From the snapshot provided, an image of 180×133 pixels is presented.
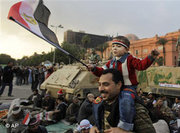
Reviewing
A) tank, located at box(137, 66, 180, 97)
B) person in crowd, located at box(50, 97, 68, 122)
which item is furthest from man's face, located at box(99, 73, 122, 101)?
tank, located at box(137, 66, 180, 97)

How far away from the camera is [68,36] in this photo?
68312mm

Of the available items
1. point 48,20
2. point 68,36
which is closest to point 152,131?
point 48,20

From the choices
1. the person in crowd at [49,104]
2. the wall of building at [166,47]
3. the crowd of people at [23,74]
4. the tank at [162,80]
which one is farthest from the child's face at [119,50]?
the wall of building at [166,47]

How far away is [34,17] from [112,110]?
1.41 metres

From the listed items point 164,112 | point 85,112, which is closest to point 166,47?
point 164,112

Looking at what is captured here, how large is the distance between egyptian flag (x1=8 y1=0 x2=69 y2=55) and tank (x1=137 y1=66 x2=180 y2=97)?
24.7ft

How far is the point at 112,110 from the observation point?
1736 mm

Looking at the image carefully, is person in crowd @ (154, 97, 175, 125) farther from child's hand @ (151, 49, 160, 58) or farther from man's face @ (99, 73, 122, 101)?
man's face @ (99, 73, 122, 101)

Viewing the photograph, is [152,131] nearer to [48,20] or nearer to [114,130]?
[114,130]

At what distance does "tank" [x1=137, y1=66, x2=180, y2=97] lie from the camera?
837 centimetres

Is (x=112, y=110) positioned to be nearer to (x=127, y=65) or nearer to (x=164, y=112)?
(x=127, y=65)

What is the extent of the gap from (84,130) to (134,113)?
2716 millimetres

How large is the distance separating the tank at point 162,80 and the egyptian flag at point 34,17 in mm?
7514

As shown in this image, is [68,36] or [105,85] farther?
[68,36]
